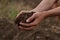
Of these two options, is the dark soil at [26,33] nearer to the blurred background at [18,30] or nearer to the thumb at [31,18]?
the blurred background at [18,30]

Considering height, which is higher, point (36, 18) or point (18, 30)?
point (36, 18)

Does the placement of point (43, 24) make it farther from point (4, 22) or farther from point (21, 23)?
point (21, 23)

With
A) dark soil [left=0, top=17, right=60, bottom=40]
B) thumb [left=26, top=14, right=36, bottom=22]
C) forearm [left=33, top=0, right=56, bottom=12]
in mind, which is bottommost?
dark soil [left=0, top=17, right=60, bottom=40]

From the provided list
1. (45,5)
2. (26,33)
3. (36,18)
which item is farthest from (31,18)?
(26,33)

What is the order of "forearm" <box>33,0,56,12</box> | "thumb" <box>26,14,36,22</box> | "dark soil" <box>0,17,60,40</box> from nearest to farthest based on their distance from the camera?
"thumb" <box>26,14,36,22</box>
"forearm" <box>33,0,56,12</box>
"dark soil" <box>0,17,60,40</box>

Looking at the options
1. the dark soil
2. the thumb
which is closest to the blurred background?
the dark soil

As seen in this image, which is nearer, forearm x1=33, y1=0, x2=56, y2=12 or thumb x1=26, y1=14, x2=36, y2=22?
thumb x1=26, y1=14, x2=36, y2=22

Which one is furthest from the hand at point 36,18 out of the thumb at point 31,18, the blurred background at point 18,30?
the blurred background at point 18,30

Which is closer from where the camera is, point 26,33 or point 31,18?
point 31,18

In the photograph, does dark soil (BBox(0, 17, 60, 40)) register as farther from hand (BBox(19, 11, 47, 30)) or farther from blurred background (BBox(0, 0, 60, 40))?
hand (BBox(19, 11, 47, 30))

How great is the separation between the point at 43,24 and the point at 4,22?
0.44 meters

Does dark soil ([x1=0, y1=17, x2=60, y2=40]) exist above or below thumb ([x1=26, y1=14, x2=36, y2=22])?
below

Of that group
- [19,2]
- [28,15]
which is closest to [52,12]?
[28,15]

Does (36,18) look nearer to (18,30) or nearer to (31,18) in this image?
(31,18)
